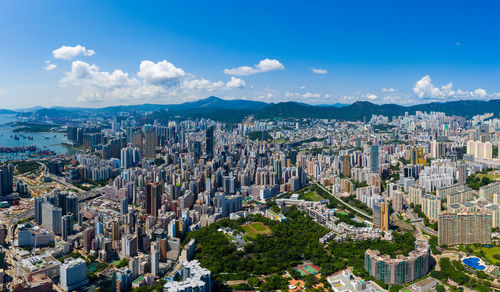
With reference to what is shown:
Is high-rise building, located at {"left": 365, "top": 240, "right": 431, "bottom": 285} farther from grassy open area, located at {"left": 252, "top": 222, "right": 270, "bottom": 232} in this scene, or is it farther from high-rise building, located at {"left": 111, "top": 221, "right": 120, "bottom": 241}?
high-rise building, located at {"left": 111, "top": 221, "right": 120, "bottom": 241}

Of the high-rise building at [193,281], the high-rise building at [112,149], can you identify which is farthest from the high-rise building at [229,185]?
the high-rise building at [112,149]

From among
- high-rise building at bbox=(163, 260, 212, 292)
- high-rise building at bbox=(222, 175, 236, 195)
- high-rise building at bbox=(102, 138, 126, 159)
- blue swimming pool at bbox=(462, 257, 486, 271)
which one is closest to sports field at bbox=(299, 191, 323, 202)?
high-rise building at bbox=(222, 175, 236, 195)

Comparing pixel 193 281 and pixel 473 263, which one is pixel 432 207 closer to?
pixel 473 263

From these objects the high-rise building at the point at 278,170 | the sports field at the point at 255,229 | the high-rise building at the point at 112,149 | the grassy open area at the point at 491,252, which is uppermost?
the high-rise building at the point at 112,149

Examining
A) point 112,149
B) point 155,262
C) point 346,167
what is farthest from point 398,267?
point 112,149

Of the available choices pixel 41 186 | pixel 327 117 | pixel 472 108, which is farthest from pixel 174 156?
pixel 472 108

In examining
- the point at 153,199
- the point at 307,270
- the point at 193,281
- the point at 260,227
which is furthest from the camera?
the point at 153,199

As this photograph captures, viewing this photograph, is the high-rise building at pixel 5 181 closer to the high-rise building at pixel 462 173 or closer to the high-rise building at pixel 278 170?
the high-rise building at pixel 278 170
